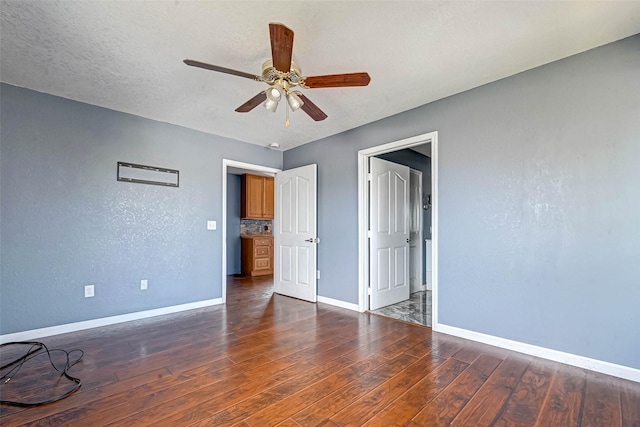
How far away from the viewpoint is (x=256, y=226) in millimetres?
7504

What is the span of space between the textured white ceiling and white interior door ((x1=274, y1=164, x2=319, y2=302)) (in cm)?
167

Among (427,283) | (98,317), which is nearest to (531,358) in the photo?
(427,283)

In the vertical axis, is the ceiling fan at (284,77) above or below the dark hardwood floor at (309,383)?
above

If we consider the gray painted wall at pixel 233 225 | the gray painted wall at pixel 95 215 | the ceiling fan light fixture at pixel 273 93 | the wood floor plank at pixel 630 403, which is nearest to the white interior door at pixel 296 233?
the gray painted wall at pixel 95 215

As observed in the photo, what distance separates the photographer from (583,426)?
1.61 meters

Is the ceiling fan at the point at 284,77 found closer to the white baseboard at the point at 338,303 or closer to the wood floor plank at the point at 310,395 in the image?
the wood floor plank at the point at 310,395

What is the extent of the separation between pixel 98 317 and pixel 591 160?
194 inches

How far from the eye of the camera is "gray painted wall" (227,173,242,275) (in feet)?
22.7

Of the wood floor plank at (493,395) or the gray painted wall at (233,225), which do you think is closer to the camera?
the wood floor plank at (493,395)

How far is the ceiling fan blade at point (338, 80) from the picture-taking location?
6.63ft

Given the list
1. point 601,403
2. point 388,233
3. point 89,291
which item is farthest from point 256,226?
point 601,403

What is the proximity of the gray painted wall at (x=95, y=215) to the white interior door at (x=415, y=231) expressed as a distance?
10.1 ft

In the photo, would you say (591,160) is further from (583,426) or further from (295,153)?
(295,153)

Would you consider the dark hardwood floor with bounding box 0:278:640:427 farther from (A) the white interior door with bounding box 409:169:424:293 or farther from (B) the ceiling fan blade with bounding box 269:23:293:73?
(B) the ceiling fan blade with bounding box 269:23:293:73
